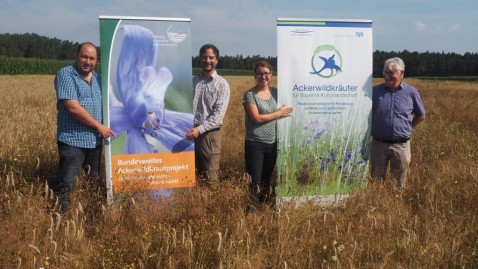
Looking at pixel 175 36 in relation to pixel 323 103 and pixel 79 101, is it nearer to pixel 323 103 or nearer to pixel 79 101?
pixel 79 101

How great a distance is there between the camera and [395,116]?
5.34 meters

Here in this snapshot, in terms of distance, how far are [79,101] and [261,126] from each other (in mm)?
1983

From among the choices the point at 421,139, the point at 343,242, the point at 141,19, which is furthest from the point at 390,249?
the point at 421,139

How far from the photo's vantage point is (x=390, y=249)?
382 centimetres

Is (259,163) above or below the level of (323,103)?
below

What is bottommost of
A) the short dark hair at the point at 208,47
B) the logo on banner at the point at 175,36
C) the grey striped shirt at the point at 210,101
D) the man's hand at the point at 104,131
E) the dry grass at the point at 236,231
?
the dry grass at the point at 236,231

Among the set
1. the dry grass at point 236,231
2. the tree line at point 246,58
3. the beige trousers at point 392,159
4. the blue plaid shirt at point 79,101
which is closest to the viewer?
the dry grass at point 236,231

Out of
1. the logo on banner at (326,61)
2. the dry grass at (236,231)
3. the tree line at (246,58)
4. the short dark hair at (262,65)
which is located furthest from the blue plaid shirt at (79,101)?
the tree line at (246,58)

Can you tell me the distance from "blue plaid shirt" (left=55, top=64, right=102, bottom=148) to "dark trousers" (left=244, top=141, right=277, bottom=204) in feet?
5.63

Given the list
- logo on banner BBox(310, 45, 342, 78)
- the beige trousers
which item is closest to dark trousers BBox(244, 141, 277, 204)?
logo on banner BBox(310, 45, 342, 78)

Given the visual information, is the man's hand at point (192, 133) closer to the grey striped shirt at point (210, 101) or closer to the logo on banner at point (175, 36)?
the grey striped shirt at point (210, 101)

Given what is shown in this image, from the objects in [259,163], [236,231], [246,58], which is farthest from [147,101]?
[246,58]

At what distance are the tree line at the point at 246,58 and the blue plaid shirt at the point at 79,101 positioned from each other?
89585mm

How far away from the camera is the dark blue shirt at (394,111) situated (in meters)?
5.34
